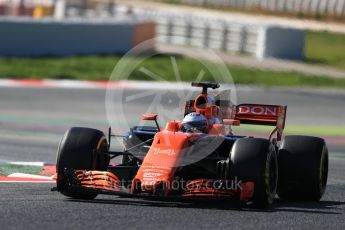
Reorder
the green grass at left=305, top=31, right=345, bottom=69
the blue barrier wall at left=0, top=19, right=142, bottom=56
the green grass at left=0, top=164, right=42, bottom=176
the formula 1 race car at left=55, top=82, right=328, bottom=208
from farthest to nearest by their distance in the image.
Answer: the green grass at left=305, top=31, right=345, bottom=69 < the blue barrier wall at left=0, top=19, right=142, bottom=56 < the green grass at left=0, top=164, right=42, bottom=176 < the formula 1 race car at left=55, top=82, right=328, bottom=208

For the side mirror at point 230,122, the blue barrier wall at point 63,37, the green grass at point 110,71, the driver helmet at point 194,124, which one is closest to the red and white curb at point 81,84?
the green grass at point 110,71

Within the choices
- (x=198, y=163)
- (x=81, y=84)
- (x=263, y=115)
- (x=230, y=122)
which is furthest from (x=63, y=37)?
(x=198, y=163)

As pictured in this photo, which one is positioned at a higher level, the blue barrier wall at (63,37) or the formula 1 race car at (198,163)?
the formula 1 race car at (198,163)

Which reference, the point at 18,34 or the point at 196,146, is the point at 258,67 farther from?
the point at 196,146

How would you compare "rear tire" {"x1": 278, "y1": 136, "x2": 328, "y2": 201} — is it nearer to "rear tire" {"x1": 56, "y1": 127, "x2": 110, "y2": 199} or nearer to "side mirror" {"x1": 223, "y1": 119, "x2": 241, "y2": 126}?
"side mirror" {"x1": 223, "y1": 119, "x2": 241, "y2": 126}

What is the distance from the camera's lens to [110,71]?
31.0 meters

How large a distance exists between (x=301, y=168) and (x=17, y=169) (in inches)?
160

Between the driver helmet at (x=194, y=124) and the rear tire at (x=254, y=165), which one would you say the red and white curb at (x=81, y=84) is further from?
the rear tire at (x=254, y=165)

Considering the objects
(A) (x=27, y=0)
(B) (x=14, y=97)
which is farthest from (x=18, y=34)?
(A) (x=27, y=0)

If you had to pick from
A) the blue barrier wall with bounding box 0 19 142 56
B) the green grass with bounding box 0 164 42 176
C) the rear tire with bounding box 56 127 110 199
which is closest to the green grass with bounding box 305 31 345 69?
the blue barrier wall with bounding box 0 19 142 56

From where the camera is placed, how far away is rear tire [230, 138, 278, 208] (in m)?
11.9

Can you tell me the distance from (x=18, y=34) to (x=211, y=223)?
69.2ft

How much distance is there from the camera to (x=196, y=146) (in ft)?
40.5

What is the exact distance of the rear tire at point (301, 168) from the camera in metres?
13.0
